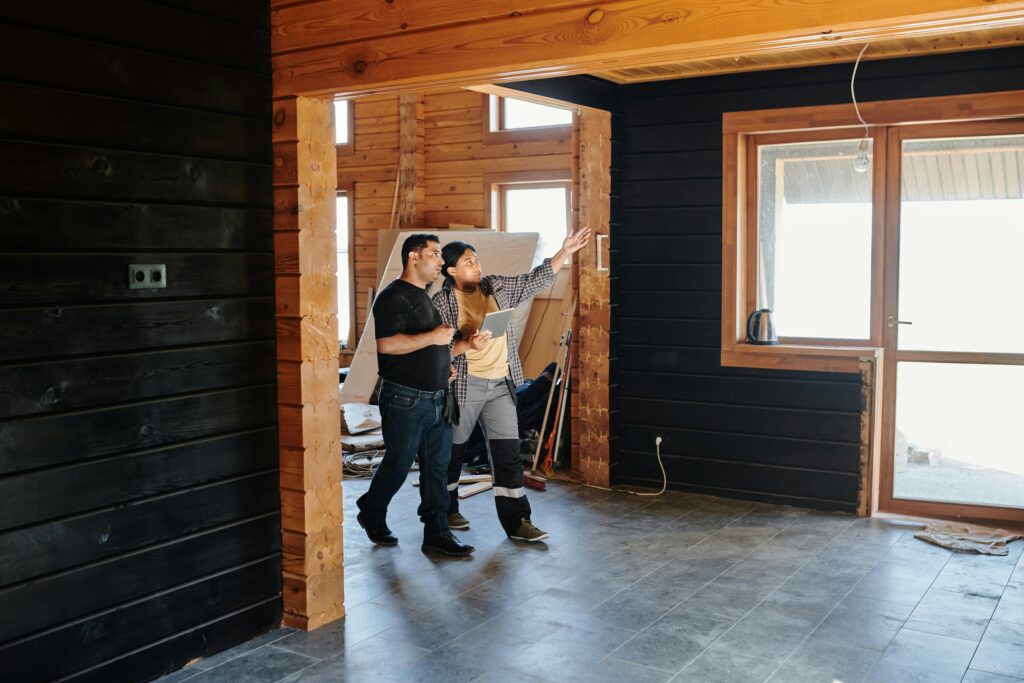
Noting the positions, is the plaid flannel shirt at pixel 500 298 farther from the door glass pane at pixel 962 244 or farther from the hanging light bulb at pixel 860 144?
the door glass pane at pixel 962 244

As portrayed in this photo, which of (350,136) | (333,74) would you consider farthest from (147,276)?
(350,136)

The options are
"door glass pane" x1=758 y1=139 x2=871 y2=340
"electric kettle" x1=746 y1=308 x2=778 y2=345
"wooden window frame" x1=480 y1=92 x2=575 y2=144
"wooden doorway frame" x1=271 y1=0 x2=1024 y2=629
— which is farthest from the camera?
"wooden window frame" x1=480 y1=92 x2=575 y2=144

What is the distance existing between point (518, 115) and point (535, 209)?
2.74 feet

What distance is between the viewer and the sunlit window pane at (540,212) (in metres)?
8.79

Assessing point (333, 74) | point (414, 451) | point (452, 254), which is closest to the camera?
point (333, 74)

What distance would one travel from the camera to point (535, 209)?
895 cm

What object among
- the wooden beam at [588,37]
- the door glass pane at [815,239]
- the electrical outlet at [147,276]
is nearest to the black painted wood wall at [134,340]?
the electrical outlet at [147,276]

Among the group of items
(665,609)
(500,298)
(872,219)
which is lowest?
(665,609)

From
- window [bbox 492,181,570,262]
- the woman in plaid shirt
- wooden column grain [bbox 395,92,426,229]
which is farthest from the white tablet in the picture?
wooden column grain [bbox 395,92,426,229]

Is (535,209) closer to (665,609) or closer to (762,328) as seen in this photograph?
(762,328)

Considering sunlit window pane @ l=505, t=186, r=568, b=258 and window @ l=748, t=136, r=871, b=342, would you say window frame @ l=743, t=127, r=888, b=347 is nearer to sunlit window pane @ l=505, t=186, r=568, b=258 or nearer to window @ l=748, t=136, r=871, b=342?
window @ l=748, t=136, r=871, b=342

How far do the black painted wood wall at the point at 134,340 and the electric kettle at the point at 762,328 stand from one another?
3197 mm

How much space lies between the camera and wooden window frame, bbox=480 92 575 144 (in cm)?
863

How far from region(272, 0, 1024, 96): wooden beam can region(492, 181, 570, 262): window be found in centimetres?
494
